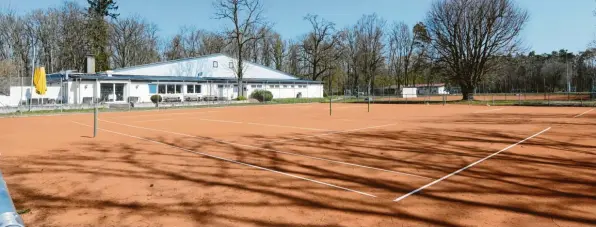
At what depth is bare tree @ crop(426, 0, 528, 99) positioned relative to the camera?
133ft

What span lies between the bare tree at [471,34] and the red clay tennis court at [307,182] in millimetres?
33318

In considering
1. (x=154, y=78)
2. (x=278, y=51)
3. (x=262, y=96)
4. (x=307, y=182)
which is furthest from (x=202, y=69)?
(x=307, y=182)

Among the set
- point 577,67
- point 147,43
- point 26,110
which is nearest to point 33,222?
point 26,110

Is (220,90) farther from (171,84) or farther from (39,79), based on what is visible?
(39,79)

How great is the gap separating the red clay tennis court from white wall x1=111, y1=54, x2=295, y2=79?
106 feet

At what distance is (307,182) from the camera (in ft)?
20.9

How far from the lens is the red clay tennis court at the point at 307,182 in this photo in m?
4.68

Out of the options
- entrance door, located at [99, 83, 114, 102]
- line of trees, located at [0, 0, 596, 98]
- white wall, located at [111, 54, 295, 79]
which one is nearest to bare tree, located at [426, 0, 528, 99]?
line of trees, located at [0, 0, 596, 98]

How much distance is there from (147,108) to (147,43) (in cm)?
3959

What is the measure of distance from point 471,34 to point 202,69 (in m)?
33.3

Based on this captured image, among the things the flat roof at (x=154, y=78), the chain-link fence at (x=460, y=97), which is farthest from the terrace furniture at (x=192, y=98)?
the chain-link fence at (x=460, y=97)

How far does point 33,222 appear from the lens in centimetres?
452

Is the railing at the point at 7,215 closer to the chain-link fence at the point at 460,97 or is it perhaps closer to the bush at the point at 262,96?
the chain-link fence at the point at 460,97

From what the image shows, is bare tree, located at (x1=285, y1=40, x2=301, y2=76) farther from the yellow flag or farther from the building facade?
the yellow flag
